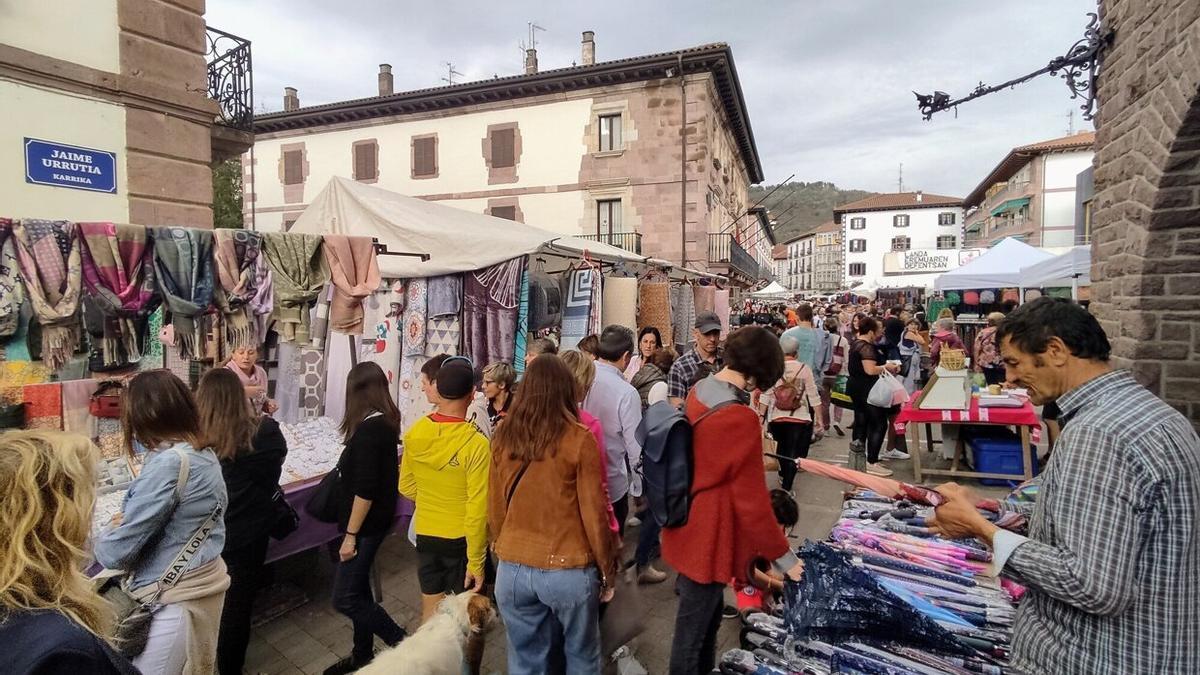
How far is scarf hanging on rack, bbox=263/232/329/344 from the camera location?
402 cm

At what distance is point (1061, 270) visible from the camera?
31.6ft

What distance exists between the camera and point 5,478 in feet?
3.56

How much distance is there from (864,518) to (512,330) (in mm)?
3137

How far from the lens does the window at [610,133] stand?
19.4 metres

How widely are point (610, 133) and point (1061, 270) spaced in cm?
1342

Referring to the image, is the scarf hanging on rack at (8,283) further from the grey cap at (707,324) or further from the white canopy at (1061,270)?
the white canopy at (1061,270)

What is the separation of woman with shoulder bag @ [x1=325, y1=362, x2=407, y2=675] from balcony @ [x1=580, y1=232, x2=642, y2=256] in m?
15.9

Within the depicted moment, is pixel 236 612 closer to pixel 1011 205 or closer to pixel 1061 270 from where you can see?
pixel 1061 270

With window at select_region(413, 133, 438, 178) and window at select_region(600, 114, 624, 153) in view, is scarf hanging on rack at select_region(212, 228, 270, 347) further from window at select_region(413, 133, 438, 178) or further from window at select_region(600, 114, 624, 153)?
window at select_region(413, 133, 438, 178)

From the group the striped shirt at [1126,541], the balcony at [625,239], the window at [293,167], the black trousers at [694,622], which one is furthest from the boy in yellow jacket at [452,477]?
the window at [293,167]

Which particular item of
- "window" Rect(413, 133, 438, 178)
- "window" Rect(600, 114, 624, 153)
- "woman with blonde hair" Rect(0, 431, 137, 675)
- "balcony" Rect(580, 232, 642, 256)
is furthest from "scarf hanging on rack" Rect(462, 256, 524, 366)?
"window" Rect(413, 133, 438, 178)

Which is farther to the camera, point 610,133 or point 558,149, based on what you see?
point 558,149

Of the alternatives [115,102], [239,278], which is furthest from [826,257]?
[239,278]

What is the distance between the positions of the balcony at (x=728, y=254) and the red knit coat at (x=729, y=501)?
17899 millimetres
